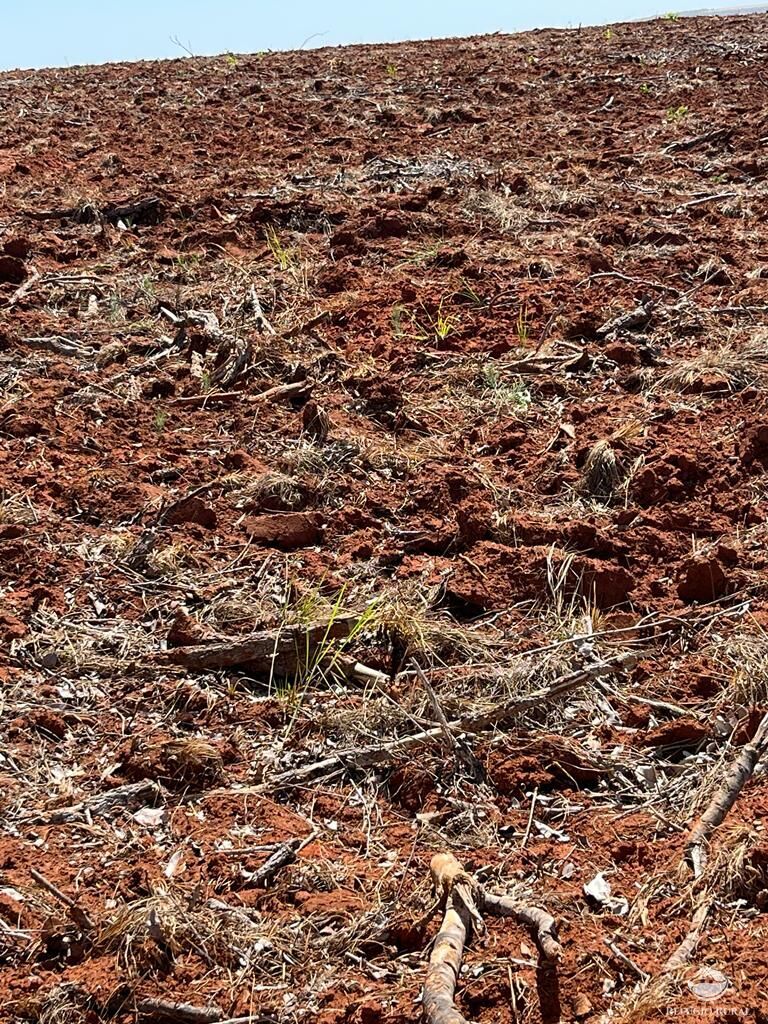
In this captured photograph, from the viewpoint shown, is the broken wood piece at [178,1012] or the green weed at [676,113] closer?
the broken wood piece at [178,1012]

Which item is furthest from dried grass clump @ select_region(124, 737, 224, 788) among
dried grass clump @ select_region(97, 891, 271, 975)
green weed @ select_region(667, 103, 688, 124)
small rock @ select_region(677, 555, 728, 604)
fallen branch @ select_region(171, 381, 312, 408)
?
green weed @ select_region(667, 103, 688, 124)

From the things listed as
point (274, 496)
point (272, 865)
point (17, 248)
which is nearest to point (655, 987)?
point (272, 865)

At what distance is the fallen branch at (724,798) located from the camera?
2.02 meters

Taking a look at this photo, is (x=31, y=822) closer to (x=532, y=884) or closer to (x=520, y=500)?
(x=532, y=884)

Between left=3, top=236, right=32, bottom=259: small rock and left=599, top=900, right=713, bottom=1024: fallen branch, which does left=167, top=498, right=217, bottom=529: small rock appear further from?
left=3, top=236, right=32, bottom=259: small rock

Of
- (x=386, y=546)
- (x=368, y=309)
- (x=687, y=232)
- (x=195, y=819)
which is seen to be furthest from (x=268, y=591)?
(x=687, y=232)

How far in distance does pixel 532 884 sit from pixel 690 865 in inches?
12.3

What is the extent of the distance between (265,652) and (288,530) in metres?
0.61

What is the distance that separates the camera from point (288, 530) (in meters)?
3.27

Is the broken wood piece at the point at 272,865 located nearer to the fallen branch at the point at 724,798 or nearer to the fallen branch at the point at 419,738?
the fallen branch at the point at 419,738

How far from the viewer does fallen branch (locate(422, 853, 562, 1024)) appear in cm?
170

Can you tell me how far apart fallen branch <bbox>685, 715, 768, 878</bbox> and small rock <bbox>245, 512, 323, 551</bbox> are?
1.51 m

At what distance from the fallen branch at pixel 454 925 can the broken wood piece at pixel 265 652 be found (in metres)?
0.80

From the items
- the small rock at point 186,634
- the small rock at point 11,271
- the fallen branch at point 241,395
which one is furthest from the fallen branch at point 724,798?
the small rock at point 11,271
